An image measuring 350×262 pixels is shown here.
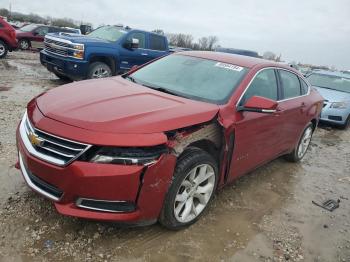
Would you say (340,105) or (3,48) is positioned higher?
(340,105)

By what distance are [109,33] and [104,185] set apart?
28.8 feet

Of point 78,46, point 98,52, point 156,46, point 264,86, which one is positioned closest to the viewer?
point 264,86

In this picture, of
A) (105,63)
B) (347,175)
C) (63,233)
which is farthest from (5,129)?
(347,175)

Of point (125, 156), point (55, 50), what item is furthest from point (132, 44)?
point (125, 156)

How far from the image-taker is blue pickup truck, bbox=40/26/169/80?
9.28m

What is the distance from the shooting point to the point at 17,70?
12102mm

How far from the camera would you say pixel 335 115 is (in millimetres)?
9312

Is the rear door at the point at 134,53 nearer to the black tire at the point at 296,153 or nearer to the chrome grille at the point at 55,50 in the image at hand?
the chrome grille at the point at 55,50

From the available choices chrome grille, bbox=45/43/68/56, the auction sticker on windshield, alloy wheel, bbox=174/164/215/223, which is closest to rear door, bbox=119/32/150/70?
chrome grille, bbox=45/43/68/56

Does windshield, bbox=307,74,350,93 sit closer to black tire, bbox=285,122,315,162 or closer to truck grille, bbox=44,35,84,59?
black tire, bbox=285,122,315,162

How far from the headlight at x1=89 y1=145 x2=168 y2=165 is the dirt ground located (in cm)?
76

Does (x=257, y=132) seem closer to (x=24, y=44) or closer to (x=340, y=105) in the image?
(x=340, y=105)

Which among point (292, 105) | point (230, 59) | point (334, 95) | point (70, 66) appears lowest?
point (70, 66)

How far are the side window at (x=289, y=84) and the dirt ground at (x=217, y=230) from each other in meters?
1.23
